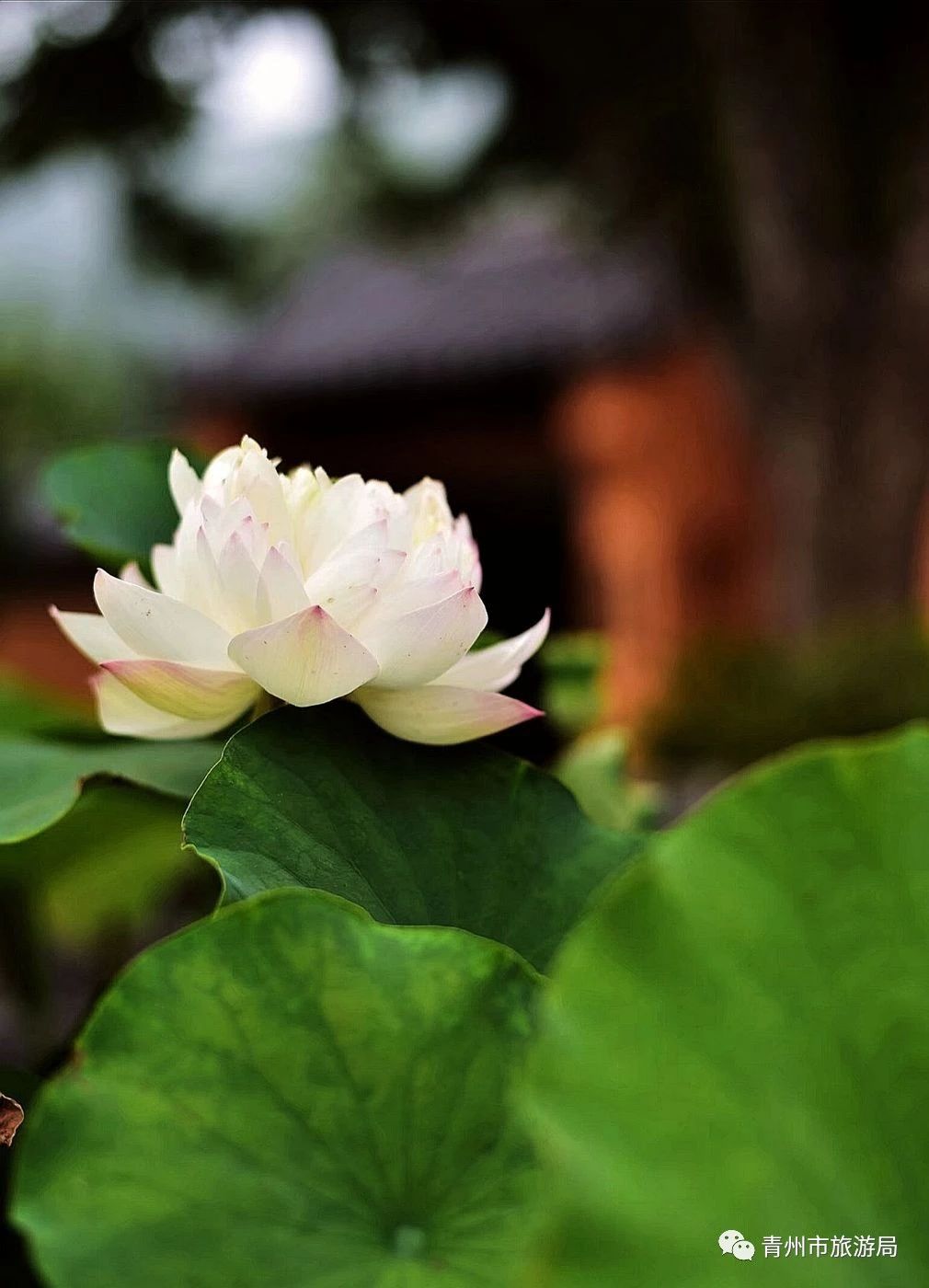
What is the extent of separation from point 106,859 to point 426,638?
34.5 inches

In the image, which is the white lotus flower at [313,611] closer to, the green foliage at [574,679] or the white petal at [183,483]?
the white petal at [183,483]

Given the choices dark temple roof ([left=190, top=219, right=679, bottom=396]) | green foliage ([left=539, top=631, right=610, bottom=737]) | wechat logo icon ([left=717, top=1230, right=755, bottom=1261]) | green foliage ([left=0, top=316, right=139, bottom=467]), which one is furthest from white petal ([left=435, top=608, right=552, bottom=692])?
green foliage ([left=0, top=316, right=139, bottom=467])

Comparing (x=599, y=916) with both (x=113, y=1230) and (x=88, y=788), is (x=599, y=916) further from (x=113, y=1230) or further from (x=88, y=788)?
(x=88, y=788)

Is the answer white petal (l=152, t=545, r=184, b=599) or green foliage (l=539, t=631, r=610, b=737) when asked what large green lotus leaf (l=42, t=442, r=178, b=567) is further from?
green foliage (l=539, t=631, r=610, b=737)

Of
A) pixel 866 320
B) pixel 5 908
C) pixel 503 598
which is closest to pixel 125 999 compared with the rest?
pixel 5 908

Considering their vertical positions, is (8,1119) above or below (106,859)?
above

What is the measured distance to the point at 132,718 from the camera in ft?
1.57

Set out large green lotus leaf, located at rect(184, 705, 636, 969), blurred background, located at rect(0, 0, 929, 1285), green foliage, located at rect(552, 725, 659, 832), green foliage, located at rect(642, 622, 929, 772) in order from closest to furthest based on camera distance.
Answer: large green lotus leaf, located at rect(184, 705, 636, 969)
green foliage, located at rect(552, 725, 659, 832)
green foliage, located at rect(642, 622, 929, 772)
blurred background, located at rect(0, 0, 929, 1285)

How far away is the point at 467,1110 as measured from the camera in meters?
0.29

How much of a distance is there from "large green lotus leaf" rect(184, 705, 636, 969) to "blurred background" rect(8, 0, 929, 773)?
6.99 ft

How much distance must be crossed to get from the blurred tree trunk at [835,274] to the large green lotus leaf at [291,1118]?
3440mm

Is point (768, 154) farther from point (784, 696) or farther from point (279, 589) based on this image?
point (279, 589)

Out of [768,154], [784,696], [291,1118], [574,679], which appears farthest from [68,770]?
[768,154]

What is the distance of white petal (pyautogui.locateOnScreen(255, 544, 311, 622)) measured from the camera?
394 millimetres
